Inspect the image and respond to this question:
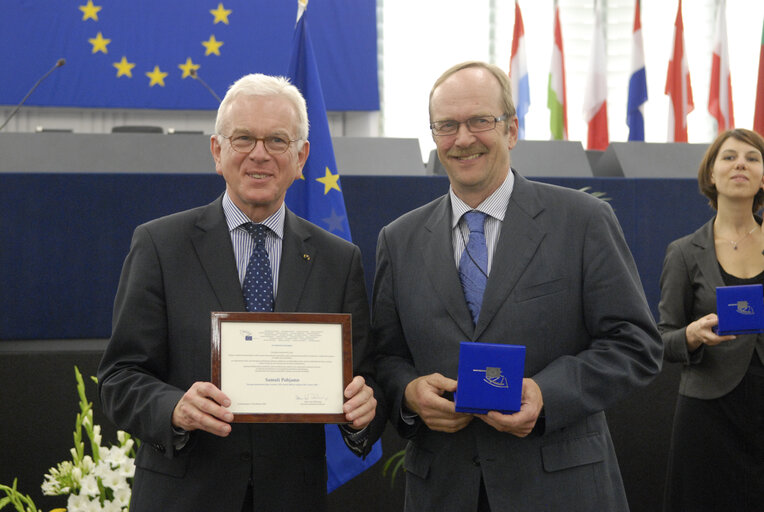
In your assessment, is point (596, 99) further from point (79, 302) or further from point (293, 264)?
point (293, 264)

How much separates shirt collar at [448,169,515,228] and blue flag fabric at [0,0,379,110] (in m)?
6.30

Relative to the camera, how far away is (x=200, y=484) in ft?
5.36

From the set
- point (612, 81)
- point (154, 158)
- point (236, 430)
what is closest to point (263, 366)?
point (236, 430)

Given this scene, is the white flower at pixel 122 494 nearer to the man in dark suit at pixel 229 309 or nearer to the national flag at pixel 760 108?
the man in dark suit at pixel 229 309

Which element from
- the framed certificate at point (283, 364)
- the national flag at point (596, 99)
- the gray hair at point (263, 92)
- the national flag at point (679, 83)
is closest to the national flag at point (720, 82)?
the national flag at point (679, 83)

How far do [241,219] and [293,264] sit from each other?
170 millimetres

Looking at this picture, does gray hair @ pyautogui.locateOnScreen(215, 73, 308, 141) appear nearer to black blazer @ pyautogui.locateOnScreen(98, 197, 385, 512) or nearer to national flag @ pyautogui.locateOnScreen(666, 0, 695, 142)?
black blazer @ pyautogui.locateOnScreen(98, 197, 385, 512)

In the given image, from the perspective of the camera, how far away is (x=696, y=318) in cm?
286

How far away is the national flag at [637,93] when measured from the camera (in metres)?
7.07

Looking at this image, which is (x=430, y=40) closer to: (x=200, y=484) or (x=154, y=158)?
(x=154, y=158)

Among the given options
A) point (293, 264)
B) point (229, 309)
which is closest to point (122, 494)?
point (229, 309)

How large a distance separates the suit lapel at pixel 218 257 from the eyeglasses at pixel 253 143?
0.18m

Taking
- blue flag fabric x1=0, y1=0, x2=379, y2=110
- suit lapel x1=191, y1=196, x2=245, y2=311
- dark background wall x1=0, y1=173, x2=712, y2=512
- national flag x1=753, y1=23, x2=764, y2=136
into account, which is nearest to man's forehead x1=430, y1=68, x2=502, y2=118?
suit lapel x1=191, y1=196, x2=245, y2=311

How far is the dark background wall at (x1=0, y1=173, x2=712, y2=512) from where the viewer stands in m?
3.41
